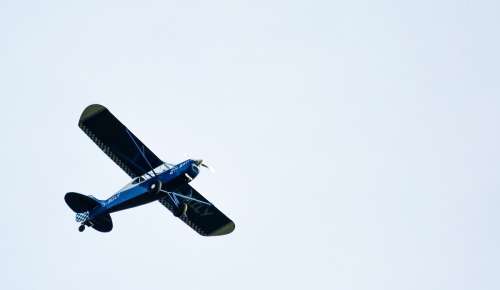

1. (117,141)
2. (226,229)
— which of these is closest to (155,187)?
(117,141)

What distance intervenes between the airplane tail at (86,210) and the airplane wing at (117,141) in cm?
212

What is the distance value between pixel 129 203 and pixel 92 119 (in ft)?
13.3

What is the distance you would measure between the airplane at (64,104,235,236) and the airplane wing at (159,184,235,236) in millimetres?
1938

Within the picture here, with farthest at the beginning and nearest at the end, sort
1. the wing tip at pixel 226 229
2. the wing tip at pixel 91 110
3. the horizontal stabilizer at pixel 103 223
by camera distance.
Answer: the wing tip at pixel 226 229 < the horizontal stabilizer at pixel 103 223 < the wing tip at pixel 91 110

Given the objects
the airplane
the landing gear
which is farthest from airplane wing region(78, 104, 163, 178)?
the landing gear

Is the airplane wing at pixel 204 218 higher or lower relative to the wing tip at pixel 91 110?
lower

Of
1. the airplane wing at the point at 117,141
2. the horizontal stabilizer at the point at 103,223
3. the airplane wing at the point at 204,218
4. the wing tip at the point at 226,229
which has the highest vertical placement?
the airplane wing at the point at 117,141

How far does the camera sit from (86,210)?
39000mm

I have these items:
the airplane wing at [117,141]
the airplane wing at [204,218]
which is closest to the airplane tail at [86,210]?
the airplane wing at [117,141]

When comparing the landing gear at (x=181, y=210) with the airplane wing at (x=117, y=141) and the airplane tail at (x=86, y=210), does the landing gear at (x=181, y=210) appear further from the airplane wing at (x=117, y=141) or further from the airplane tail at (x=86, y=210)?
the airplane tail at (x=86, y=210)

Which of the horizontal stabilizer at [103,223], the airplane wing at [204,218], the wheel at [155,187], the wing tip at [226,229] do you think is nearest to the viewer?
the wheel at [155,187]

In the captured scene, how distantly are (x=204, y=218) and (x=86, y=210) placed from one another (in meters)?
6.25

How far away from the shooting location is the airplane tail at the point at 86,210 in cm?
3859

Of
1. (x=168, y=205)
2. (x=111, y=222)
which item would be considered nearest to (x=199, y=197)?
(x=168, y=205)
